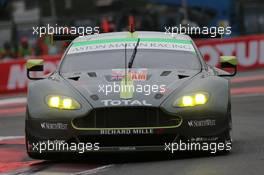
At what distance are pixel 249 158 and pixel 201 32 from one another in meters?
2.70

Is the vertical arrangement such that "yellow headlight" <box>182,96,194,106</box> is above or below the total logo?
below

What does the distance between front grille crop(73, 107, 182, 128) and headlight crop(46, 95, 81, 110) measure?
0.53 ft

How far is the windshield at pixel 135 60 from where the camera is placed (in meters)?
7.73

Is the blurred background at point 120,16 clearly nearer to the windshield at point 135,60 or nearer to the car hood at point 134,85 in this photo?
the windshield at point 135,60

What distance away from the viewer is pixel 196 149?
6.87 meters

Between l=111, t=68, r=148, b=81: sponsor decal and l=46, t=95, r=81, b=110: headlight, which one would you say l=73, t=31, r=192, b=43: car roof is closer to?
l=111, t=68, r=148, b=81: sponsor decal

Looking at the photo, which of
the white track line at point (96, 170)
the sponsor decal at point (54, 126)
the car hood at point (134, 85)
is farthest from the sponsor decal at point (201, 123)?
the sponsor decal at point (54, 126)

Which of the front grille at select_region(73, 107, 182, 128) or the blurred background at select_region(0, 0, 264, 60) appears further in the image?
the blurred background at select_region(0, 0, 264, 60)

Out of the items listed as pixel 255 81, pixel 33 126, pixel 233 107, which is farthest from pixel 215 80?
pixel 255 81

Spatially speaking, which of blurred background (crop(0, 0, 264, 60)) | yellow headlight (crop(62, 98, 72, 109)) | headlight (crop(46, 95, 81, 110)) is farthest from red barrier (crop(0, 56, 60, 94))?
yellow headlight (crop(62, 98, 72, 109))

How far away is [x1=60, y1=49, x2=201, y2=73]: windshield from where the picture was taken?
7.73m

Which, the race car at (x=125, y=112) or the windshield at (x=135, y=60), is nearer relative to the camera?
the race car at (x=125, y=112)

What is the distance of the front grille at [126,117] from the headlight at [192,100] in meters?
0.17

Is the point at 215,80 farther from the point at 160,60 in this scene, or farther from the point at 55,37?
the point at 55,37
